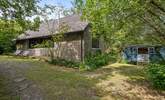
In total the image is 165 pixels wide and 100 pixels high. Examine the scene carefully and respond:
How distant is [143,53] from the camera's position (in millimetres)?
29812

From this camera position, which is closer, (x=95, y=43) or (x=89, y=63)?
(x=89, y=63)

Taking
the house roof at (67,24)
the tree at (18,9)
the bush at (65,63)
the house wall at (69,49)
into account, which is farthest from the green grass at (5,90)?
the house wall at (69,49)

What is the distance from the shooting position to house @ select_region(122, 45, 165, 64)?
2848 centimetres

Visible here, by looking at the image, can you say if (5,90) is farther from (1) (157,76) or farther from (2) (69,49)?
(2) (69,49)

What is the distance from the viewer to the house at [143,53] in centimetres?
2848

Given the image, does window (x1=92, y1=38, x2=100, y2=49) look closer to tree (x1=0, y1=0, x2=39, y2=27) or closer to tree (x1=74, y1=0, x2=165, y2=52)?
tree (x1=74, y1=0, x2=165, y2=52)

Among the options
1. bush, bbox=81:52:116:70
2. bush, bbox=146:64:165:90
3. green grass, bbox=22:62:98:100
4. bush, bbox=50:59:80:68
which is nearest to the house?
bush, bbox=81:52:116:70

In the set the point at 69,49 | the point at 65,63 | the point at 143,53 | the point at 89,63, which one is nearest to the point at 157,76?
the point at 89,63

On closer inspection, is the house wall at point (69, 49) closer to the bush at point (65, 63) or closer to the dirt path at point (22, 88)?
the bush at point (65, 63)

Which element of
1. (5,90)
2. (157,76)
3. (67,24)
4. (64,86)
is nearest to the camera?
(5,90)

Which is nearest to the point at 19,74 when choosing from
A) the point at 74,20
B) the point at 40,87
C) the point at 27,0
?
the point at 40,87

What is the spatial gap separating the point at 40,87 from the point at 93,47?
51.2ft

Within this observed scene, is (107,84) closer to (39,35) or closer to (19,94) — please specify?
(19,94)

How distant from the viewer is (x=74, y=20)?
30984mm
